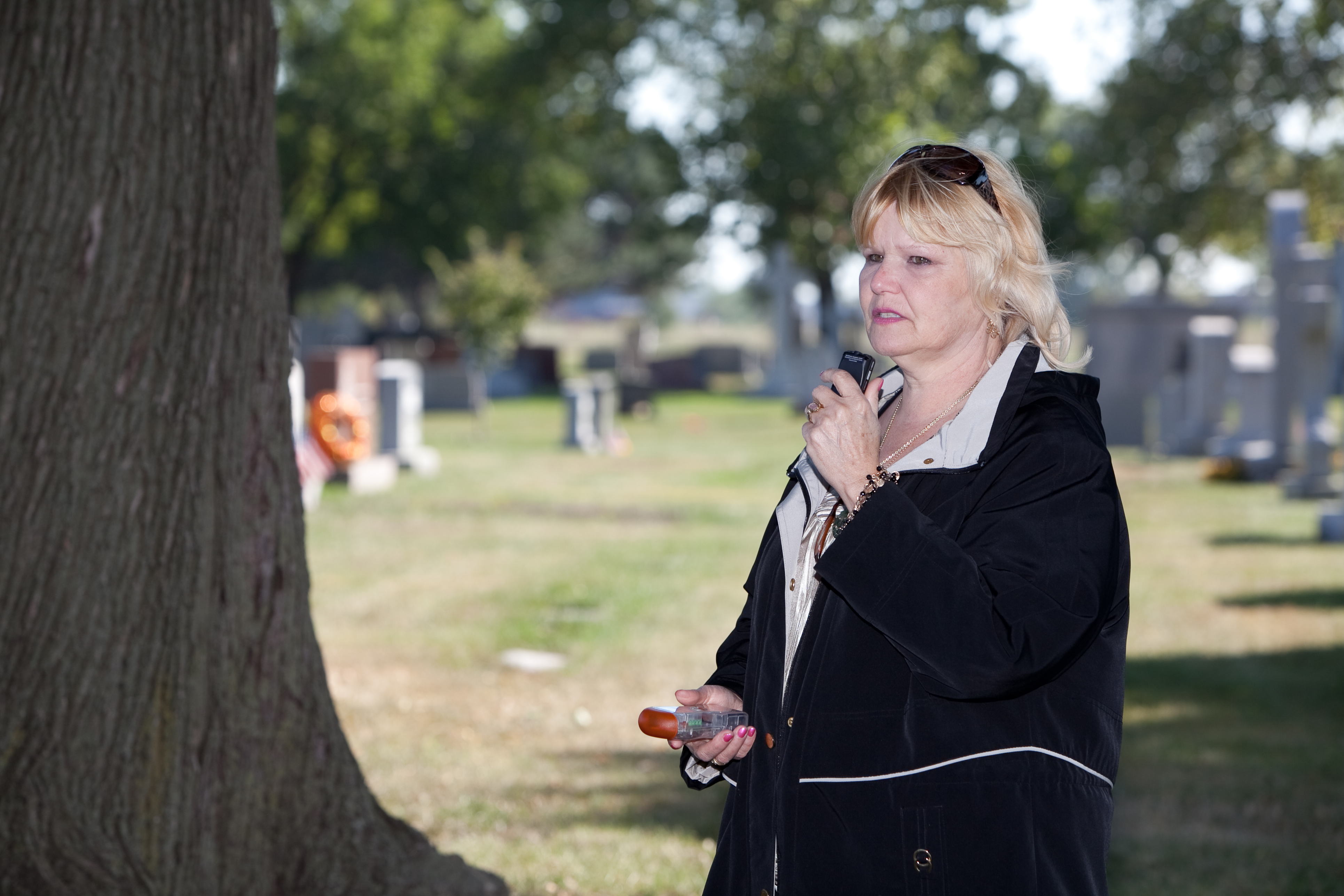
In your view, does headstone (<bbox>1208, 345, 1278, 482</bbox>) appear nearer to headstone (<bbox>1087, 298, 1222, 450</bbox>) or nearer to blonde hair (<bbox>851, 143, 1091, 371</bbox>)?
headstone (<bbox>1087, 298, 1222, 450</bbox>)

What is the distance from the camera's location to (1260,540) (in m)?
13.3

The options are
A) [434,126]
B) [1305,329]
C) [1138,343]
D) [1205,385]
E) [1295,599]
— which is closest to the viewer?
[1295,599]

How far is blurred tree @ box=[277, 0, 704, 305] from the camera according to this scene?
4066 centimetres

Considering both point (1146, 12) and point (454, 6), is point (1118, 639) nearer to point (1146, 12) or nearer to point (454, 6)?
point (1146, 12)

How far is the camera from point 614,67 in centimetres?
3953

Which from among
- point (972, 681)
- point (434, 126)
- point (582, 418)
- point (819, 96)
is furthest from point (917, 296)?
point (434, 126)

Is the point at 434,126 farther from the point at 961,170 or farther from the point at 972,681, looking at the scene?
the point at 972,681

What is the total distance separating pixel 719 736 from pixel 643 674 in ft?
18.6

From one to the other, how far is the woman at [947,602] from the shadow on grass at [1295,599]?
871 centimetres

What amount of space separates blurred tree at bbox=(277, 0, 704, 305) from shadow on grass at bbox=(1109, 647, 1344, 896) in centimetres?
3247

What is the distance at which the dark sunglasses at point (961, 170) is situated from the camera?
7.98 ft

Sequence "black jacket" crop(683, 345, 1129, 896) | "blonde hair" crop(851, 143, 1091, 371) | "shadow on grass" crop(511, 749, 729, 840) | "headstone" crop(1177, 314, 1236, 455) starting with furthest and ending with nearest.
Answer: "headstone" crop(1177, 314, 1236, 455) < "shadow on grass" crop(511, 749, 729, 840) < "blonde hair" crop(851, 143, 1091, 371) < "black jacket" crop(683, 345, 1129, 896)

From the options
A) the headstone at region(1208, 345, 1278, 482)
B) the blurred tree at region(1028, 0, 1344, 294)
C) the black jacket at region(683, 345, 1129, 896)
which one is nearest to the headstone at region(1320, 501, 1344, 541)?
the blurred tree at region(1028, 0, 1344, 294)

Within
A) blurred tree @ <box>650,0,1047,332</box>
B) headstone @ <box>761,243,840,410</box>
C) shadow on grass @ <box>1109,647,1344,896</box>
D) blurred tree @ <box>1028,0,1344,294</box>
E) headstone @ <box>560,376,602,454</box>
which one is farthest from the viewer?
headstone @ <box>761,243,840,410</box>
